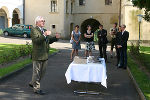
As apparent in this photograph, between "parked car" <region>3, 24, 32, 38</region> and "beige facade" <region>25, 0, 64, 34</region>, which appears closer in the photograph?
A: "parked car" <region>3, 24, 32, 38</region>

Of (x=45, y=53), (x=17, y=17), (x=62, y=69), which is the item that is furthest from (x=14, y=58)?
(x=17, y=17)

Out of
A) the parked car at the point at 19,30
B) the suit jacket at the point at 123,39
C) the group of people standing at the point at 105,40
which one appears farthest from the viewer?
the parked car at the point at 19,30

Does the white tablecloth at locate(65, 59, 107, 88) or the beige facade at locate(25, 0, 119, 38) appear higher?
the beige facade at locate(25, 0, 119, 38)

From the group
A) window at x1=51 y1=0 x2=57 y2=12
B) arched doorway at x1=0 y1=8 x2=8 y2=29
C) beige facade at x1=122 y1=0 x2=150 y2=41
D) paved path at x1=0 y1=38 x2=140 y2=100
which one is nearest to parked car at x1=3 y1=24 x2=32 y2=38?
arched doorway at x1=0 y1=8 x2=8 y2=29

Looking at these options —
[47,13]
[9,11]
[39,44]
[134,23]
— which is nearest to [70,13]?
[47,13]

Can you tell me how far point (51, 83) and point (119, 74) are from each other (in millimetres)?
3441

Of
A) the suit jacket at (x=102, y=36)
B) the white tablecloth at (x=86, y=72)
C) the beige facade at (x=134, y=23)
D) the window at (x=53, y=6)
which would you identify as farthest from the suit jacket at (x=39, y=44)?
the window at (x=53, y=6)

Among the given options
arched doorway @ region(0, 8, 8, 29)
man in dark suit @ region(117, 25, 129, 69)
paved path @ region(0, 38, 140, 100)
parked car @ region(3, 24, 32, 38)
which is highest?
arched doorway @ region(0, 8, 8, 29)

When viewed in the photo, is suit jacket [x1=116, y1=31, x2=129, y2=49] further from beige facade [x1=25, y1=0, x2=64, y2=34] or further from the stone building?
beige facade [x1=25, y1=0, x2=64, y2=34]

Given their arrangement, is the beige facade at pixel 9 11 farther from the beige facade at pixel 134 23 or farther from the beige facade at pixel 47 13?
the beige facade at pixel 134 23

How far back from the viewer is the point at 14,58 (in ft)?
50.2

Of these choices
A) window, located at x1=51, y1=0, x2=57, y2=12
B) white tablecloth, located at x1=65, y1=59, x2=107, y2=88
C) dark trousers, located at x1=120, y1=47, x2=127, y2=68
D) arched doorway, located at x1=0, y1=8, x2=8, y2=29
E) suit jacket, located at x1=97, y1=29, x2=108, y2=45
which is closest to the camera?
white tablecloth, located at x1=65, y1=59, x2=107, y2=88

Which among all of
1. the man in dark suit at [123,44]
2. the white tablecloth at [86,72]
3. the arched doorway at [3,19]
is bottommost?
the white tablecloth at [86,72]

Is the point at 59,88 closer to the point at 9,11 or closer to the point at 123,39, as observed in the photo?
the point at 123,39
